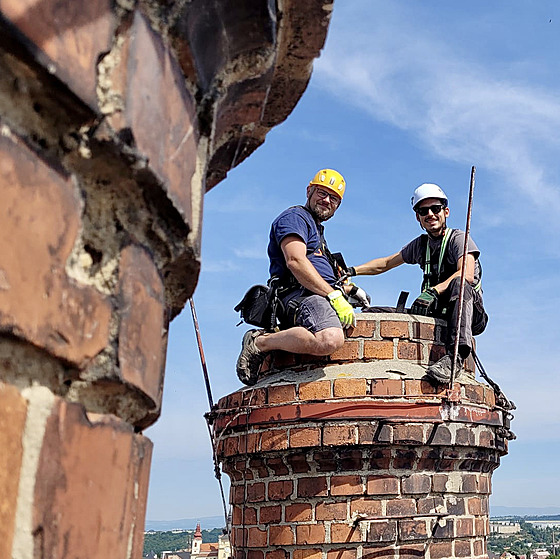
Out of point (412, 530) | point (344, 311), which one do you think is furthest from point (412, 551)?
point (344, 311)

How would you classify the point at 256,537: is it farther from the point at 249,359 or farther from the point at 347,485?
the point at 249,359

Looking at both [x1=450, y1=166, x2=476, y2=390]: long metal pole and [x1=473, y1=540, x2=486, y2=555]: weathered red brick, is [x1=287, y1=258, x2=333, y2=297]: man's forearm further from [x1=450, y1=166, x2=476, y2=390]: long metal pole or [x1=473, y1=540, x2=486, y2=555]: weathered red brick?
[x1=473, y1=540, x2=486, y2=555]: weathered red brick

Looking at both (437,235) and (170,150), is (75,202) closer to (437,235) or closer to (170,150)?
(170,150)

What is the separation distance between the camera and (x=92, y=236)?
0.86 meters

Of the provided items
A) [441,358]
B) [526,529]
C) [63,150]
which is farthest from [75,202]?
[526,529]

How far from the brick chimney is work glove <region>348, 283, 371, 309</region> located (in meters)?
0.44

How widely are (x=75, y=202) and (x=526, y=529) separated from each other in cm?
15995

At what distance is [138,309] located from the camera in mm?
928

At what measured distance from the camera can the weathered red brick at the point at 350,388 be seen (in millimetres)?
3812

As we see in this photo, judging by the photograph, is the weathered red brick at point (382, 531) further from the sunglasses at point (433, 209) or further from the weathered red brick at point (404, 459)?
the sunglasses at point (433, 209)

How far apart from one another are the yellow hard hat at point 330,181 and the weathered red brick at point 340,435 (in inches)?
57.4

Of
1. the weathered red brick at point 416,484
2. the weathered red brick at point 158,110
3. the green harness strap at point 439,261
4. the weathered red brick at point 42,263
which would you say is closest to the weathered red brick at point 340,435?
the weathered red brick at point 416,484

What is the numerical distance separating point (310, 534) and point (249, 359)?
1047mm

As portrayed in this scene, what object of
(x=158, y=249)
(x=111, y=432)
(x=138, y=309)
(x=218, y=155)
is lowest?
(x=111, y=432)
